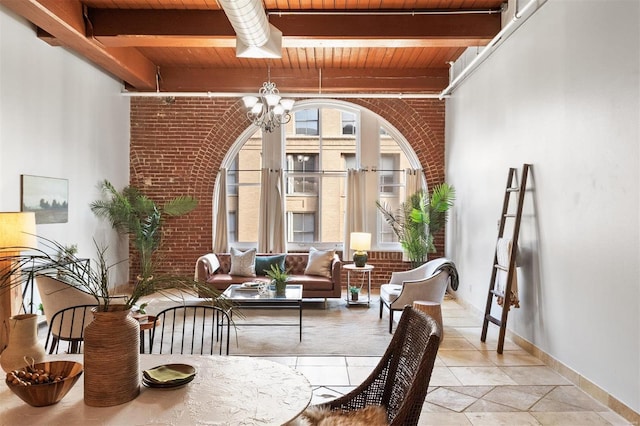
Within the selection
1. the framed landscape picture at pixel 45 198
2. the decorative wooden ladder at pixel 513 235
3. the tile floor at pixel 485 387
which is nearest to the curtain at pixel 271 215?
the framed landscape picture at pixel 45 198

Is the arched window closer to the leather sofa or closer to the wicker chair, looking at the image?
the leather sofa

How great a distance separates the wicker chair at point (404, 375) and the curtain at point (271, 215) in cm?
626

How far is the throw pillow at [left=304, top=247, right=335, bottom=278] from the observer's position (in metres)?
7.31

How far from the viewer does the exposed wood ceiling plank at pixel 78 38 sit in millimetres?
4965

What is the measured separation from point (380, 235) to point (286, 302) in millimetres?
3644

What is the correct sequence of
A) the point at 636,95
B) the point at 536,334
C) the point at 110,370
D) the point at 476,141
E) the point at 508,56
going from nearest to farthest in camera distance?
the point at 110,370 → the point at 636,95 → the point at 536,334 → the point at 508,56 → the point at 476,141

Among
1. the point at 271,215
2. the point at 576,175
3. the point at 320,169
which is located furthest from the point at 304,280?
the point at 576,175

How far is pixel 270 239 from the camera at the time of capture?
8.55 meters

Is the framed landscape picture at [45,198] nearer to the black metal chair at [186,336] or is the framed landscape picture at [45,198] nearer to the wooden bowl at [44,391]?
the black metal chair at [186,336]

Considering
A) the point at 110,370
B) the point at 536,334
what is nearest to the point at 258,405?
the point at 110,370

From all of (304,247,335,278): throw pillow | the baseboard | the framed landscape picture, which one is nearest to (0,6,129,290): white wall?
the framed landscape picture

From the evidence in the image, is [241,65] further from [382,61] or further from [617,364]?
[617,364]

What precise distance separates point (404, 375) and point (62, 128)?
601 centimetres

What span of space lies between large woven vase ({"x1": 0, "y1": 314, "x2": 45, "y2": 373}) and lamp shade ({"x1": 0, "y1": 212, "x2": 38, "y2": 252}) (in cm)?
119
